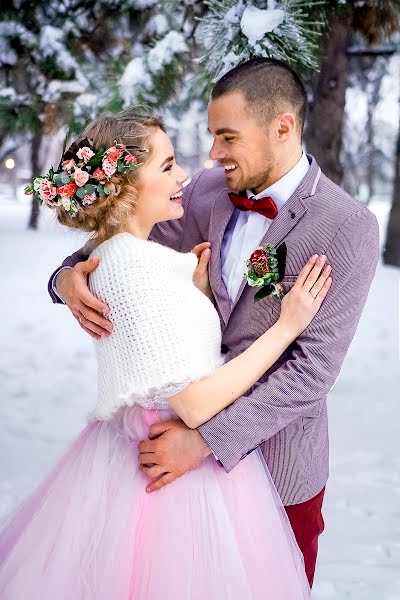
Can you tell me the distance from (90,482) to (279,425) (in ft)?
1.89

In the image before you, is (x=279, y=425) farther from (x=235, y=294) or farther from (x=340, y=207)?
(x=340, y=207)

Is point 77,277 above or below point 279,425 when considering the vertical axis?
above

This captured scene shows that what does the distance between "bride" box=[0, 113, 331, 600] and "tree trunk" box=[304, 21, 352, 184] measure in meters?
3.26

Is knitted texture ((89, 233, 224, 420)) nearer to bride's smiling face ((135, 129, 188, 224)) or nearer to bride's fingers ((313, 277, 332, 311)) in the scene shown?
bride's smiling face ((135, 129, 188, 224))

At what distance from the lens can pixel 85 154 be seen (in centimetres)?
218

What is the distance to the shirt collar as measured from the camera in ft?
7.91

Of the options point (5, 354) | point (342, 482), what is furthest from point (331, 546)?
point (5, 354)

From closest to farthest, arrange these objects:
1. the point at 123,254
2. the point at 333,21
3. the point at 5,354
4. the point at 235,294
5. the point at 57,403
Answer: the point at 123,254 → the point at 235,294 → the point at 333,21 → the point at 57,403 → the point at 5,354

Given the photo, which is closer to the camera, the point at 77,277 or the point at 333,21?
the point at 77,277

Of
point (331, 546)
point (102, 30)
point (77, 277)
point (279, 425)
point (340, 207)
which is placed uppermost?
A: point (102, 30)

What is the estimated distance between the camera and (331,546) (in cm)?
377

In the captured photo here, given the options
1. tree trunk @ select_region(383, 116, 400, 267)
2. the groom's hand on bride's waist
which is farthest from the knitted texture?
tree trunk @ select_region(383, 116, 400, 267)

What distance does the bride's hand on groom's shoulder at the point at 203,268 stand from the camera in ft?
8.05

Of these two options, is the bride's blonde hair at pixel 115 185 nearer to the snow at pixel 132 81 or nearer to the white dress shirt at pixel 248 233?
the white dress shirt at pixel 248 233
